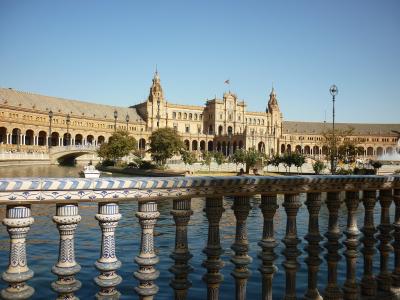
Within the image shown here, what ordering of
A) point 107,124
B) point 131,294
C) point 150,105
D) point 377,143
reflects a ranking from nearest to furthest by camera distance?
point 131,294 < point 107,124 < point 150,105 < point 377,143

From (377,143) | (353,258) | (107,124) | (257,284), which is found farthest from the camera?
(377,143)

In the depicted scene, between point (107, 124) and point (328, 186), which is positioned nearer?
point (328, 186)

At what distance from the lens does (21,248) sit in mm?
3137

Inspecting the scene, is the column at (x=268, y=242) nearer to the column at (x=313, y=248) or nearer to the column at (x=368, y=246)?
the column at (x=313, y=248)

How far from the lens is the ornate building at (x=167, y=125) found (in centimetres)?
8825

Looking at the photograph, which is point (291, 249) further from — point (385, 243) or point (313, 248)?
point (385, 243)

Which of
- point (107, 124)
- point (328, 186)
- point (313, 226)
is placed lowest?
point (313, 226)

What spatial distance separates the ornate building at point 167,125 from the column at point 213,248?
7655cm

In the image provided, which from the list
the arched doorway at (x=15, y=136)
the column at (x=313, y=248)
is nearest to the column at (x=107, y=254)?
the column at (x=313, y=248)

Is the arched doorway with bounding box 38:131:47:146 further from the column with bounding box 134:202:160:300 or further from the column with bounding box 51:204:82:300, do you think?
the column with bounding box 51:204:82:300

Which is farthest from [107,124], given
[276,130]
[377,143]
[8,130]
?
[377,143]

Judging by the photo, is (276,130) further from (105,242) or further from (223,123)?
(105,242)

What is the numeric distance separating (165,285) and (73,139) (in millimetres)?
96541

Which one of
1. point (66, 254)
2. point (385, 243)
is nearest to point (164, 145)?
point (385, 243)
